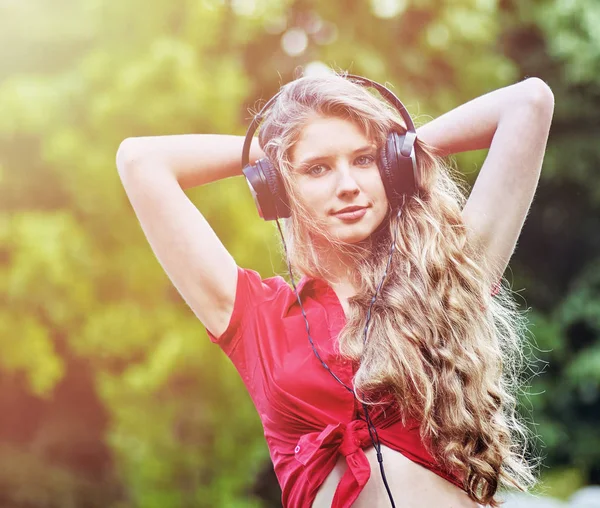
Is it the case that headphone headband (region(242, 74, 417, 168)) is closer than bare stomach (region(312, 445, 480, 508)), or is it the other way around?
bare stomach (region(312, 445, 480, 508))

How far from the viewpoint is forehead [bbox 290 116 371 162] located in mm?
1417

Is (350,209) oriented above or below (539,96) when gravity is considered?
below

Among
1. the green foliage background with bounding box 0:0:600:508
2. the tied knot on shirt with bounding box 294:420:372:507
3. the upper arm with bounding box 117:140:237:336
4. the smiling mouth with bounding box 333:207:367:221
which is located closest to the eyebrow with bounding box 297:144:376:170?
the smiling mouth with bounding box 333:207:367:221

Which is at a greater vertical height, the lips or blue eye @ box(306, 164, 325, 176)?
blue eye @ box(306, 164, 325, 176)

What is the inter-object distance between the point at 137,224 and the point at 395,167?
206 inches

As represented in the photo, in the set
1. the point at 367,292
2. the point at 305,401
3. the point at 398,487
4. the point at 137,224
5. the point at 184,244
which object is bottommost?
the point at 137,224

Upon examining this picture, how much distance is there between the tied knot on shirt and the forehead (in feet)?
1.59

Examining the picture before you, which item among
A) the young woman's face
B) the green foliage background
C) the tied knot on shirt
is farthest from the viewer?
the green foliage background

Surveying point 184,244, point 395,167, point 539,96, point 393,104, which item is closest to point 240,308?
point 184,244

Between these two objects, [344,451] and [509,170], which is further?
[509,170]

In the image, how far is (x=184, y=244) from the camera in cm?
144

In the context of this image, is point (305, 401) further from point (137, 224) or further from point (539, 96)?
point (137, 224)

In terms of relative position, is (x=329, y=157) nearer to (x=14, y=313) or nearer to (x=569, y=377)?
(x=14, y=313)

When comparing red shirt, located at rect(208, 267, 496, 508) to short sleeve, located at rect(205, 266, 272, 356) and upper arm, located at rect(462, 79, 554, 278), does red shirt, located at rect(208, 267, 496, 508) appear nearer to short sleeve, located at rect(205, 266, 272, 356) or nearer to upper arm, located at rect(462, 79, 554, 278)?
short sleeve, located at rect(205, 266, 272, 356)
